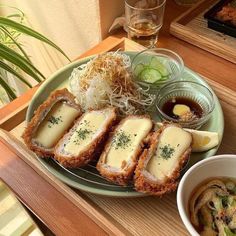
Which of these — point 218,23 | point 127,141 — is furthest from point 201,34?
point 127,141

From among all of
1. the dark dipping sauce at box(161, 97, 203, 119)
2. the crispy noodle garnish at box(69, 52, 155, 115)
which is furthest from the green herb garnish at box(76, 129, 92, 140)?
the dark dipping sauce at box(161, 97, 203, 119)

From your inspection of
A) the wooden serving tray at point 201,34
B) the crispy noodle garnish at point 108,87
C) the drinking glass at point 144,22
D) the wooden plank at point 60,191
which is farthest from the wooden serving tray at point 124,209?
the drinking glass at point 144,22

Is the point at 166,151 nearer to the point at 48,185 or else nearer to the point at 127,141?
the point at 127,141

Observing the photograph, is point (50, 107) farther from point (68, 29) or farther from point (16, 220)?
point (68, 29)

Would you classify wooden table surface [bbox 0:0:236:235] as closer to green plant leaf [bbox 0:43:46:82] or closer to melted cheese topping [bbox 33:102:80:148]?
melted cheese topping [bbox 33:102:80:148]

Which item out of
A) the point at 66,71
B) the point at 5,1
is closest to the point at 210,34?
the point at 66,71
